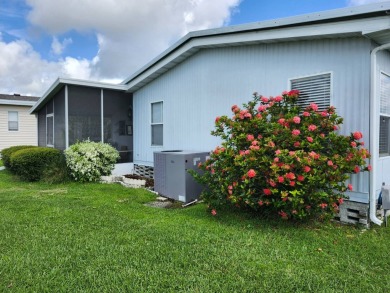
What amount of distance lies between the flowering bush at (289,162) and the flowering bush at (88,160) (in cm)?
477

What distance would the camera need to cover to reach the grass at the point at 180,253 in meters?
2.73

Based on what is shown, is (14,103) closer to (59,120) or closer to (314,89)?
(59,120)

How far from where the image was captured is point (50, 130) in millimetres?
11406

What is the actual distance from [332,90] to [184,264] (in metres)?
3.67

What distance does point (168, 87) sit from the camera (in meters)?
8.52

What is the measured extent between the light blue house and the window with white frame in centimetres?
2

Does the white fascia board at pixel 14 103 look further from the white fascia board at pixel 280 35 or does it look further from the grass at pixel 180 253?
the grass at pixel 180 253

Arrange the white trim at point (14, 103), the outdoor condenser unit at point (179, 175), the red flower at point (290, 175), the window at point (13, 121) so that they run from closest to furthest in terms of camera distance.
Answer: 1. the red flower at point (290, 175)
2. the outdoor condenser unit at point (179, 175)
3. the white trim at point (14, 103)
4. the window at point (13, 121)

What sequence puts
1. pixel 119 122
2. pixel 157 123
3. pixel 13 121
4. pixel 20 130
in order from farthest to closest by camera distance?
pixel 20 130, pixel 13 121, pixel 119 122, pixel 157 123

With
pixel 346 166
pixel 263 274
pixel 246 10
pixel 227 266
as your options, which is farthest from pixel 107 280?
pixel 246 10

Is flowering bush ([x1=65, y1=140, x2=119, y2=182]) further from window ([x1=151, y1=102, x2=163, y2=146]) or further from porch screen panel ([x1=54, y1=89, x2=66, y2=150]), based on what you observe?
window ([x1=151, y1=102, x2=163, y2=146])

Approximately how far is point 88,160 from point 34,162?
1.78 metres

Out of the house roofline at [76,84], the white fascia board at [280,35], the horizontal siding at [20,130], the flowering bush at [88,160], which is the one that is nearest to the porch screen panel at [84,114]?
the house roofline at [76,84]

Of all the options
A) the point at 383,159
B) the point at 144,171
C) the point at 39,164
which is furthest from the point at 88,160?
the point at 383,159
